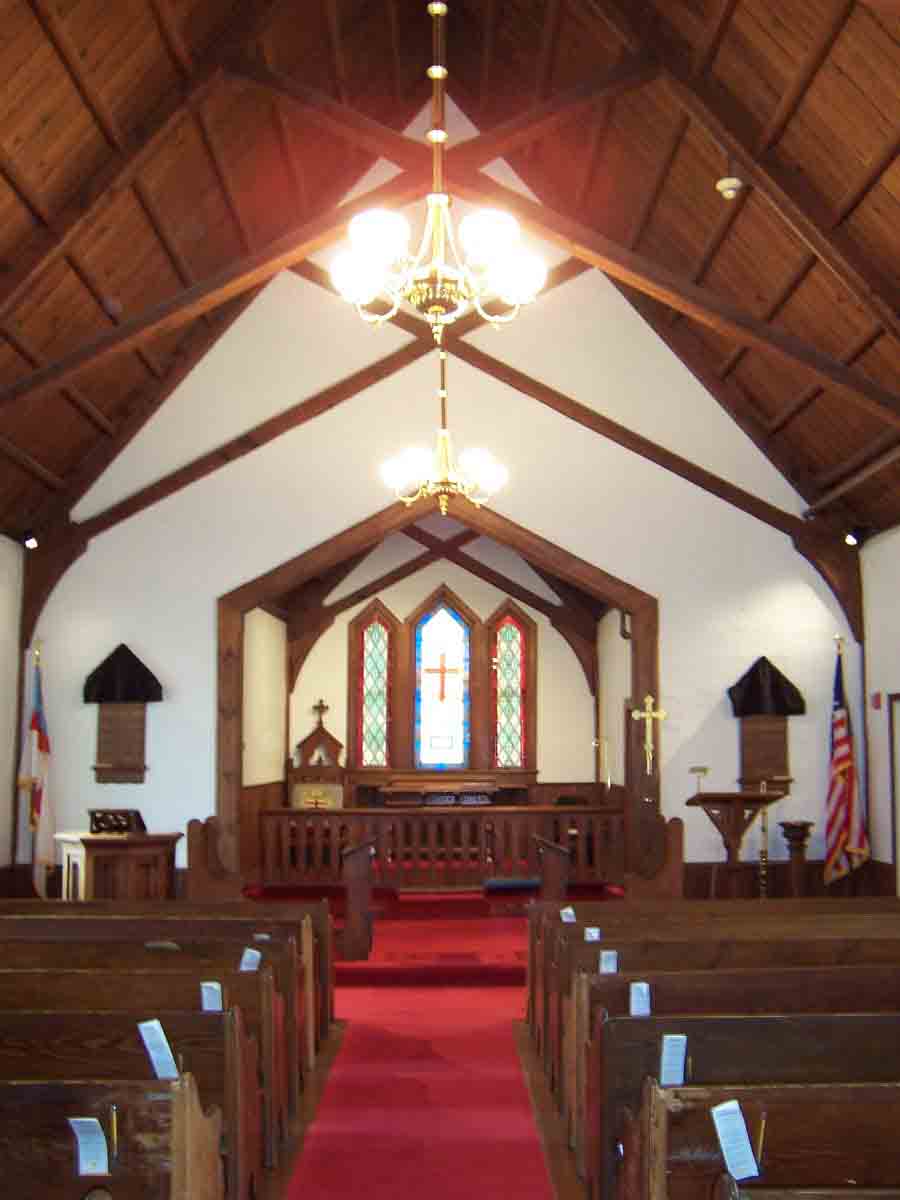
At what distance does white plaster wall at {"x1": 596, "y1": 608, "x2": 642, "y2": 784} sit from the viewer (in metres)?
13.2

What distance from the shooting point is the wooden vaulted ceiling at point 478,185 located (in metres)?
7.40

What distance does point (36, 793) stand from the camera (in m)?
10.4

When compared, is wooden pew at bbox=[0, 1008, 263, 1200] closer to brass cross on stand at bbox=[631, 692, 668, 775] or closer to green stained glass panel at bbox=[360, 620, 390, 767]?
brass cross on stand at bbox=[631, 692, 668, 775]

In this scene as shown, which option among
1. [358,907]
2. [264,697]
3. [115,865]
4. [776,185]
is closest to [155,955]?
[358,907]

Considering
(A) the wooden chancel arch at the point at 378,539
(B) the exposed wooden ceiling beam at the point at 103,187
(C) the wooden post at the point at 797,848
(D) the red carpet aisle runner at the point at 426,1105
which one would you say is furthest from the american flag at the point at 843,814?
(B) the exposed wooden ceiling beam at the point at 103,187

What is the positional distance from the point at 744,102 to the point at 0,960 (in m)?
6.36

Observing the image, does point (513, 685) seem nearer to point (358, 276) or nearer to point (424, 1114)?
point (358, 276)

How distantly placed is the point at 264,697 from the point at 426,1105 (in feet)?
28.2

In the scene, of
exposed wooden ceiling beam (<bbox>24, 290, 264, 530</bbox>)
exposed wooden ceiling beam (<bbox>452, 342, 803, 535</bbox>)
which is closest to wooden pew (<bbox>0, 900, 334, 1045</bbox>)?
exposed wooden ceiling beam (<bbox>24, 290, 264, 530</bbox>)

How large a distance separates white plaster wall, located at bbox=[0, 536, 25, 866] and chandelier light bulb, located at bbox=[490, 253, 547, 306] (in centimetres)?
547

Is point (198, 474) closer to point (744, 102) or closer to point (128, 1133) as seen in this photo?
point (744, 102)

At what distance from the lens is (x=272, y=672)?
46.1 ft

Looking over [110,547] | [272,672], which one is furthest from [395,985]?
[272,672]

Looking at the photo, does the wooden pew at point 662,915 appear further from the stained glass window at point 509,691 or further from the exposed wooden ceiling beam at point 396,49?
the stained glass window at point 509,691
